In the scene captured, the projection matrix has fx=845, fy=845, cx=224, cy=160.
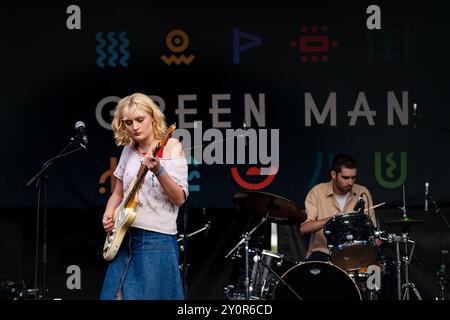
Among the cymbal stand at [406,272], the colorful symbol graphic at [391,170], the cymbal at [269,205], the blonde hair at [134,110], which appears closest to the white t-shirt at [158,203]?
the blonde hair at [134,110]

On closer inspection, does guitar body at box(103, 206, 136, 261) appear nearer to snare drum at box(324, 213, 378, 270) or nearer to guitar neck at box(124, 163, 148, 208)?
guitar neck at box(124, 163, 148, 208)

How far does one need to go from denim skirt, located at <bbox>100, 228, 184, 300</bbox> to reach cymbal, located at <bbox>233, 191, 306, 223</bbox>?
209 centimetres

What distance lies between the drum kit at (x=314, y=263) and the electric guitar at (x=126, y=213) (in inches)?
82.5

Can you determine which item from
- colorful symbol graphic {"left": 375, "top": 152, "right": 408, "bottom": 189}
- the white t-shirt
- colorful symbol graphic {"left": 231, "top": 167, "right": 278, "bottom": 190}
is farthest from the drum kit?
the white t-shirt

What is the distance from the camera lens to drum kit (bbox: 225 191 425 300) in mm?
6961

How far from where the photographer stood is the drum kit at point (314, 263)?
22.8ft

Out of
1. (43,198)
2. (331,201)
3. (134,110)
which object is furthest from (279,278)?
(134,110)

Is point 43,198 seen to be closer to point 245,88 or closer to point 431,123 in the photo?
point 245,88

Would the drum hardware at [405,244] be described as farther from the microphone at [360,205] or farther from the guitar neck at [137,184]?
the guitar neck at [137,184]

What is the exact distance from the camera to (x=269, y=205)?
22.5 feet

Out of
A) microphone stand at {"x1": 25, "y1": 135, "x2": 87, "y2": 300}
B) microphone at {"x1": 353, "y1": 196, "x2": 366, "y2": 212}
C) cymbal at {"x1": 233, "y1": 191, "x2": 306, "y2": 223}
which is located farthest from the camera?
microphone at {"x1": 353, "y1": 196, "x2": 366, "y2": 212}

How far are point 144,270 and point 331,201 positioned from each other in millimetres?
3351

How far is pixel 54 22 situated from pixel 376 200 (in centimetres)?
342
